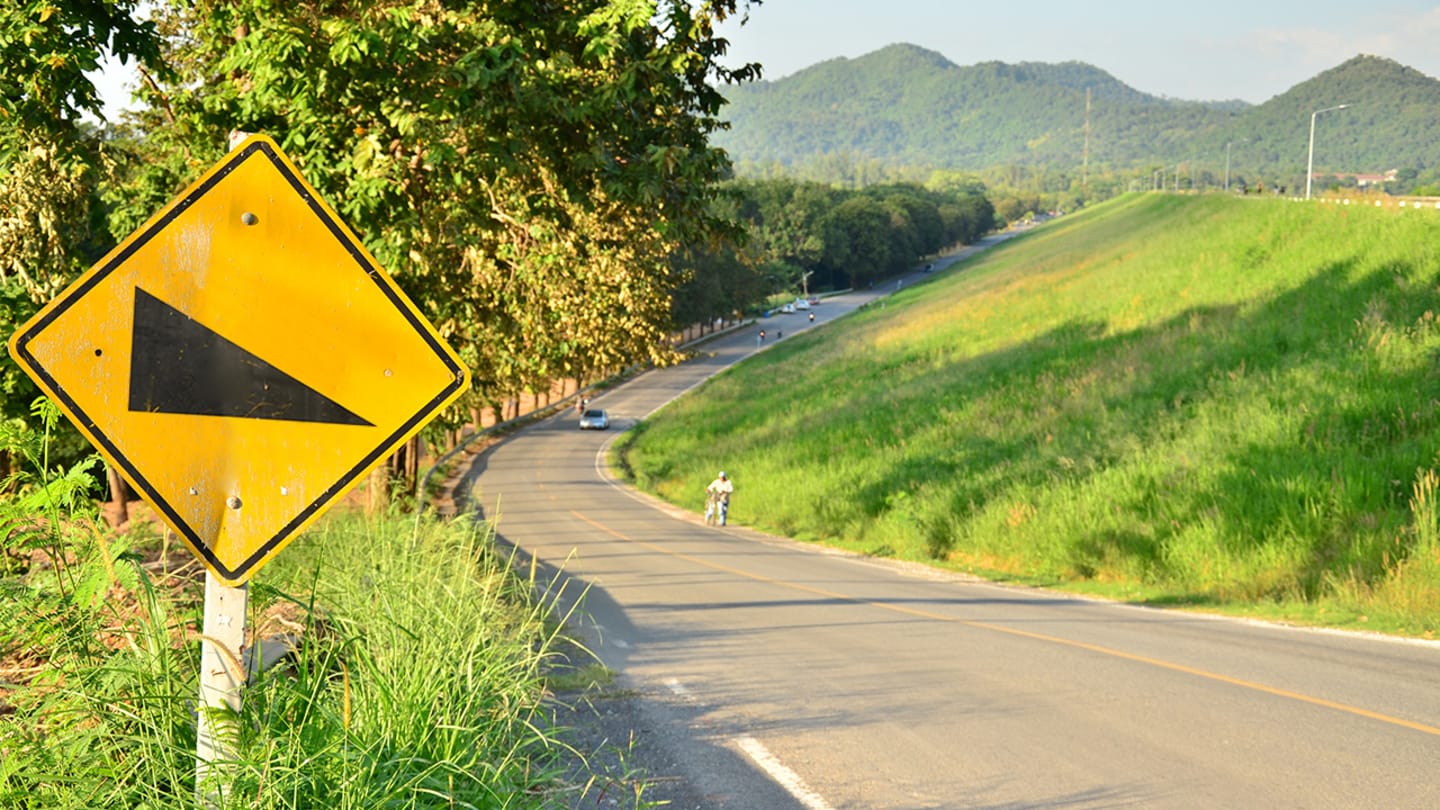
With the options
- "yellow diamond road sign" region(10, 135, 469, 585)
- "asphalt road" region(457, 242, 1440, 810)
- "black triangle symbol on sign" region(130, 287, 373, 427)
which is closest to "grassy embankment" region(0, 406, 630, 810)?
"yellow diamond road sign" region(10, 135, 469, 585)

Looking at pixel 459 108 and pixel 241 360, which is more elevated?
pixel 459 108

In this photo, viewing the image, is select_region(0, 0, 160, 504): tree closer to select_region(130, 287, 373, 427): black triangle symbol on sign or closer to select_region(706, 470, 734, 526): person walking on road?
select_region(130, 287, 373, 427): black triangle symbol on sign

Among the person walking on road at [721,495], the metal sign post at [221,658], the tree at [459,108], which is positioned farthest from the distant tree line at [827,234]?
the metal sign post at [221,658]

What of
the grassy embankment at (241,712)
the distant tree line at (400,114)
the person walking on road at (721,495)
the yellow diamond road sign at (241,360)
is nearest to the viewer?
the yellow diamond road sign at (241,360)

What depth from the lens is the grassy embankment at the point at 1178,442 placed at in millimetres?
15758

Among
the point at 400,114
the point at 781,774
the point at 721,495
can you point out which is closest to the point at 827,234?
the point at 721,495

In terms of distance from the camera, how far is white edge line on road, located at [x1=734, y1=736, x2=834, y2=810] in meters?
5.85

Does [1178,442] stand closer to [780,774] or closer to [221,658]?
[780,774]

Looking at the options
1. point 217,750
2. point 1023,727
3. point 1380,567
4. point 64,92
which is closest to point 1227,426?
point 1380,567

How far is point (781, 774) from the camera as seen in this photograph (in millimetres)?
6262

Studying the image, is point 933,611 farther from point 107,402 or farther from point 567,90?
point 107,402

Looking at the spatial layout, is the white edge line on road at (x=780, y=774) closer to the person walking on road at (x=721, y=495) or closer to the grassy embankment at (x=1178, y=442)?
the grassy embankment at (x=1178, y=442)

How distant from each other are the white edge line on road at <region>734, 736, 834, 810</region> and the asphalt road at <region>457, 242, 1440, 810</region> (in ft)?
0.06

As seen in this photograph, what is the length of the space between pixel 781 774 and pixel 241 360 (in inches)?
158
